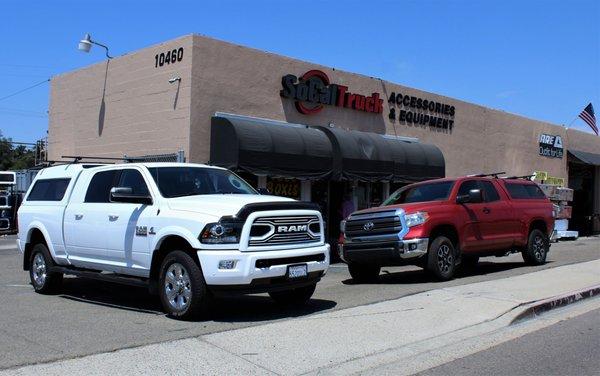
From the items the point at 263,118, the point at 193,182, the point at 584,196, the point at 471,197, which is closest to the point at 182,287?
the point at 193,182

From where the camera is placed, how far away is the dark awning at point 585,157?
32.4m

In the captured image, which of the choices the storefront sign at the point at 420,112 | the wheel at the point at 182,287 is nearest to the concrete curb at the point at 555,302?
the wheel at the point at 182,287

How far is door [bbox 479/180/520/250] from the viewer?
42.5ft

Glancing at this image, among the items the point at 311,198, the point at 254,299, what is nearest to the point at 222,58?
the point at 311,198

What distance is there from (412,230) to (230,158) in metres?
5.77

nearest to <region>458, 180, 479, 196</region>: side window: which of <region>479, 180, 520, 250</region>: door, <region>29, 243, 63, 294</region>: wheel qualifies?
<region>479, 180, 520, 250</region>: door

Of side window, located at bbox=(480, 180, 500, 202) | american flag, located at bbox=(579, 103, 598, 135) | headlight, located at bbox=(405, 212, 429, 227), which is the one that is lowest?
headlight, located at bbox=(405, 212, 429, 227)

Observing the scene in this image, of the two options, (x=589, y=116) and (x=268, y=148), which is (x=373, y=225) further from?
(x=589, y=116)

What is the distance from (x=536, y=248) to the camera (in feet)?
47.5

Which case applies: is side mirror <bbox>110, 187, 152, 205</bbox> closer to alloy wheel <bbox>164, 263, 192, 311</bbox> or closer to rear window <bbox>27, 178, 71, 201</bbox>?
alloy wheel <bbox>164, 263, 192, 311</bbox>

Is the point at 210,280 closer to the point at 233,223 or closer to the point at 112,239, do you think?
the point at 233,223

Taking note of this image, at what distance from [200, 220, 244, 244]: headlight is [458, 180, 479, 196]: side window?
6.39m

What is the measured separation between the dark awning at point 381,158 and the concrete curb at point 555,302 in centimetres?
852

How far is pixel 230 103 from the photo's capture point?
16.8 metres
